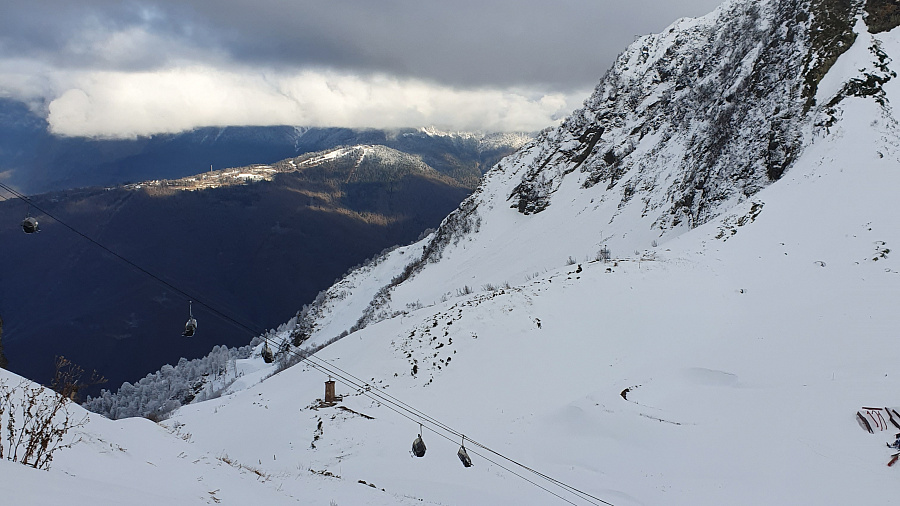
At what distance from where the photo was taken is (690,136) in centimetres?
5206

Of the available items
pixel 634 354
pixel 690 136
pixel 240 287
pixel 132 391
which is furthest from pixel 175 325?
pixel 634 354

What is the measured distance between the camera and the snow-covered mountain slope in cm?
1152

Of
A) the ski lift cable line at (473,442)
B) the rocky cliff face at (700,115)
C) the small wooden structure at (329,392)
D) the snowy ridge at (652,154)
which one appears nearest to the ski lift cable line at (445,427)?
the ski lift cable line at (473,442)

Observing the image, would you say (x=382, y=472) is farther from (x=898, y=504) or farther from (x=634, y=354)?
(x=898, y=504)

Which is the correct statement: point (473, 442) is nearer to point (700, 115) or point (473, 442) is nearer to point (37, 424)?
point (37, 424)

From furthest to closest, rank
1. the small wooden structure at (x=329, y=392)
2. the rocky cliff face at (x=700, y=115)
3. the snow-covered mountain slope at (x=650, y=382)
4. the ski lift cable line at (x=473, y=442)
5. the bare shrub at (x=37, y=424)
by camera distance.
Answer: the rocky cliff face at (x=700, y=115)
the small wooden structure at (x=329, y=392)
the ski lift cable line at (x=473, y=442)
the snow-covered mountain slope at (x=650, y=382)
the bare shrub at (x=37, y=424)

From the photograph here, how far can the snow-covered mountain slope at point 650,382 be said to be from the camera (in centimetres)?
1152

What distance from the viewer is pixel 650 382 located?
53.8ft

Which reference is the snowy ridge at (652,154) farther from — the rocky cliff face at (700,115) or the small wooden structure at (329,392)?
the small wooden structure at (329,392)

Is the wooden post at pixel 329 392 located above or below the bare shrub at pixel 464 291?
below

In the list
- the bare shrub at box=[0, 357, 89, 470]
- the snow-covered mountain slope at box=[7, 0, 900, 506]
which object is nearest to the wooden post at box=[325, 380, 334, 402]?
the snow-covered mountain slope at box=[7, 0, 900, 506]

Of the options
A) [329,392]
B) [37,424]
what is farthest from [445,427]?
[37,424]

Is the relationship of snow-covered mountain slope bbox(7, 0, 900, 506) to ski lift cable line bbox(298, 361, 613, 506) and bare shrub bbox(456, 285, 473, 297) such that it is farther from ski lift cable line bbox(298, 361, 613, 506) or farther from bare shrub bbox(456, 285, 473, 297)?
bare shrub bbox(456, 285, 473, 297)

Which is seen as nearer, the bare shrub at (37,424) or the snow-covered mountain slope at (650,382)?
the bare shrub at (37,424)
